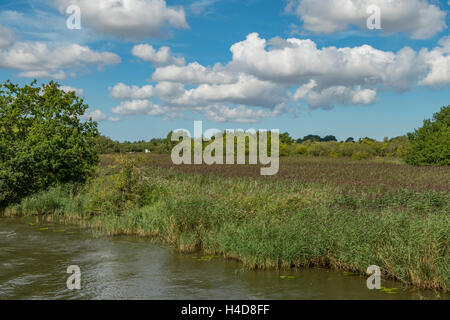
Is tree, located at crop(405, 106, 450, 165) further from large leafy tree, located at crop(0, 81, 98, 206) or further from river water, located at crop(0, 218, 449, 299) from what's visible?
river water, located at crop(0, 218, 449, 299)

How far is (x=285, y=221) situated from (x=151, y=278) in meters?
3.97

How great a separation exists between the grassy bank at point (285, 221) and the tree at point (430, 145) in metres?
21.2

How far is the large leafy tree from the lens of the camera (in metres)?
20.1

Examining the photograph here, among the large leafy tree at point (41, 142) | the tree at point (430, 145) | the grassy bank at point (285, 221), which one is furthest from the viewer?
the tree at point (430, 145)

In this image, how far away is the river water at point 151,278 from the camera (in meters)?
8.70

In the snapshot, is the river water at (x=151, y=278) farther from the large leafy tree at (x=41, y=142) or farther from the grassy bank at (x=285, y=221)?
the large leafy tree at (x=41, y=142)

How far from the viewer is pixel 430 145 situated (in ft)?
131

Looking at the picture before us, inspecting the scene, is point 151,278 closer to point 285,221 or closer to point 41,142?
point 285,221

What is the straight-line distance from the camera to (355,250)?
31.5 ft

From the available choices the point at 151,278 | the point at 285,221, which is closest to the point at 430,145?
the point at 285,221

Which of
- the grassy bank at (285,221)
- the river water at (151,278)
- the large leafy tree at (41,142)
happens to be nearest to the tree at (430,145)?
the grassy bank at (285,221)
